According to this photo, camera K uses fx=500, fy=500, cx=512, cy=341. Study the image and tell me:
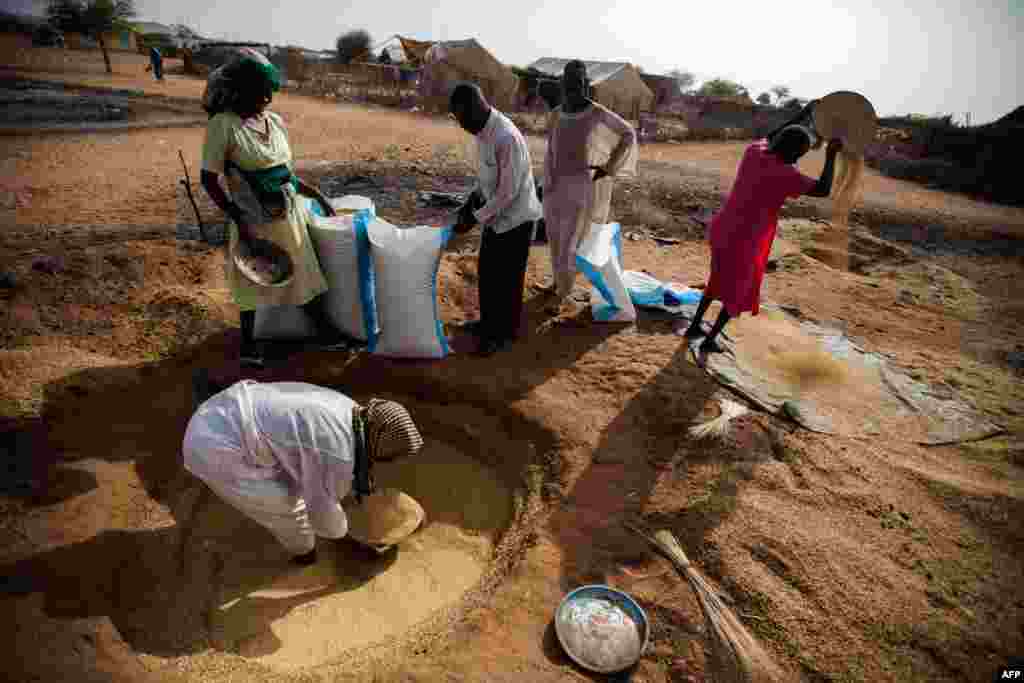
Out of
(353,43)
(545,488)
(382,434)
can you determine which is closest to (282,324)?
(382,434)

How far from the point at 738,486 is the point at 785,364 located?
4.51ft

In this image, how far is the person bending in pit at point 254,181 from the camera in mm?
2244

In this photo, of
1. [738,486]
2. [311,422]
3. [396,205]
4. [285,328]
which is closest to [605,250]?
[738,486]

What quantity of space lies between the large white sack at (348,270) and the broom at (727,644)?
2132 mm

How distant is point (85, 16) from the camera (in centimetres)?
2498

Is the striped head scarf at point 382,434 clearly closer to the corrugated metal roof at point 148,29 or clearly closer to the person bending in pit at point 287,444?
the person bending in pit at point 287,444

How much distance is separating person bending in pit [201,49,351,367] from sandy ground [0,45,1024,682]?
55 cm

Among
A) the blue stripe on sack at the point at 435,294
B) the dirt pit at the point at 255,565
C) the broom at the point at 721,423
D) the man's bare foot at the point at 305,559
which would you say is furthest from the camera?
the blue stripe on sack at the point at 435,294

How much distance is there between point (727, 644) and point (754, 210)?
7.32ft

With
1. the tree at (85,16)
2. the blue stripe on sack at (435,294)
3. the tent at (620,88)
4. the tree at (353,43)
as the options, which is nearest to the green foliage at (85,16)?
the tree at (85,16)

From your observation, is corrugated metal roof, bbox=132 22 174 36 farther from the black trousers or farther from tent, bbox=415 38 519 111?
the black trousers

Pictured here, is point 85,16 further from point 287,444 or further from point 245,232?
point 287,444

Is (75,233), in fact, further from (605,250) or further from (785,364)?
(785,364)

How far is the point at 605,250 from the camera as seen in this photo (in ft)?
11.7
